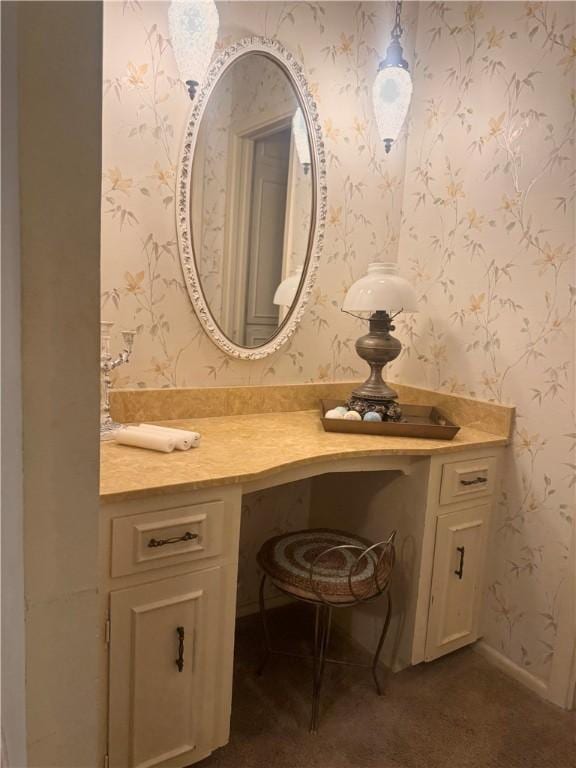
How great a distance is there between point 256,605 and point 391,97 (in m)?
1.94

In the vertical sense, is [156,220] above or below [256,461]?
above

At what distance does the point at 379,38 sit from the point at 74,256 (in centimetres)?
189

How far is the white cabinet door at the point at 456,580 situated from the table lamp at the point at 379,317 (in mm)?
414

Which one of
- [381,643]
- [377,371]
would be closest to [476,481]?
[377,371]

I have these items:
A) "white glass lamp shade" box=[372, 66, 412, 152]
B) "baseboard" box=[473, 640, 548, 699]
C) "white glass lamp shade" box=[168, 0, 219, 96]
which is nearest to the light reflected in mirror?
"white glass lamp shade" box=[168, 0, 219, 96]

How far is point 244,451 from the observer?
4.92ft

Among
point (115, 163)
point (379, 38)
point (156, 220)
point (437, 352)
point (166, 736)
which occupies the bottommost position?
point (166, 736)

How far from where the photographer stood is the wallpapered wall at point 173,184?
1.60 meters

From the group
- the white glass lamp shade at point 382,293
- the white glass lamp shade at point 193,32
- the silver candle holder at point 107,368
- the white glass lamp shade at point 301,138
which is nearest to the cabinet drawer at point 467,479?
the white glass lamp shade at point 382,293

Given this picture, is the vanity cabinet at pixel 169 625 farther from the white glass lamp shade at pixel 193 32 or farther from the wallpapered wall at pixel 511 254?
the white glass lamp shade at pixel 193 32

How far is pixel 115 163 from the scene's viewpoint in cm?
160

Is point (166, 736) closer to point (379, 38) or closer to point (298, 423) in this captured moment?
point (298, 423)

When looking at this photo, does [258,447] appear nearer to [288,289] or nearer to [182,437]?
[182,437]

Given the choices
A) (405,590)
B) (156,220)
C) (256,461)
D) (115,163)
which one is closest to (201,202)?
(156,220)
